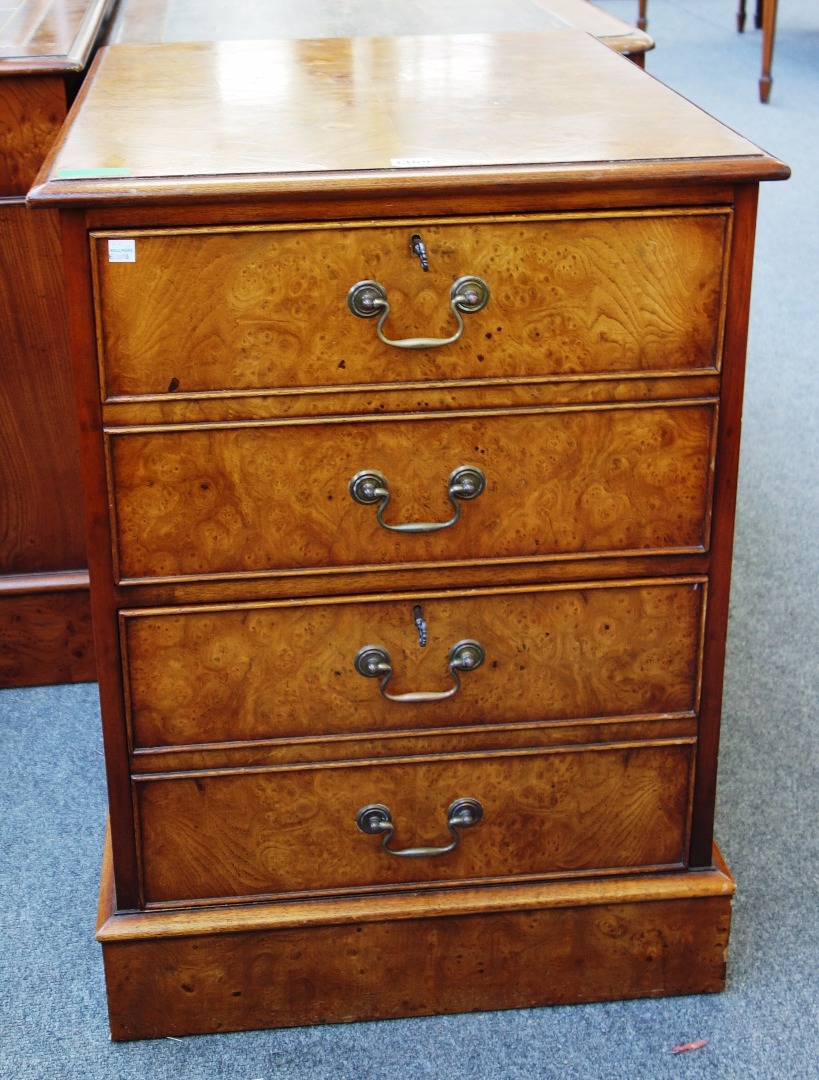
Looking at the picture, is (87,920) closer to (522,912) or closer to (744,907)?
(522,912)

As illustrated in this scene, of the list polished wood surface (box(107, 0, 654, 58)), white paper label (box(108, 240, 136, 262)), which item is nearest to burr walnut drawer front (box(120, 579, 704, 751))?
white paper label (box(108, 240, 136, 262))

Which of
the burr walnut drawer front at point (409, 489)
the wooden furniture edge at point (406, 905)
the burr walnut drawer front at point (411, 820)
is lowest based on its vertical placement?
the wooden furniture edge at point (406, 905)

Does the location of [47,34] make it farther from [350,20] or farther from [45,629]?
[45,629]

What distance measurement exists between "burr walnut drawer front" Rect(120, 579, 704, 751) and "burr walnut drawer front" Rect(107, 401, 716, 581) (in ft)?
0.18

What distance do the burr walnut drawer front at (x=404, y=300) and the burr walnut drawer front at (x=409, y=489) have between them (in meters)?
0.05

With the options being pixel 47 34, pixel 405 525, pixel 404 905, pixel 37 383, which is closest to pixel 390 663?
pixel 405 525

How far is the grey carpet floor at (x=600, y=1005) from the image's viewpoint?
56.8 inches

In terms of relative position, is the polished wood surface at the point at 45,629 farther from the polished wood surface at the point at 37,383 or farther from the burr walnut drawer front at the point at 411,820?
the burr walnut drawer front at the point at 411,820

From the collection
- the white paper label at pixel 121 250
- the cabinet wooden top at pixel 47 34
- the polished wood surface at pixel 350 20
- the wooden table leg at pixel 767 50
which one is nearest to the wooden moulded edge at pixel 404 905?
the white paper label at pixel 121 250

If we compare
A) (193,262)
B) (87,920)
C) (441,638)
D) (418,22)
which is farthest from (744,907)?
(418,22)

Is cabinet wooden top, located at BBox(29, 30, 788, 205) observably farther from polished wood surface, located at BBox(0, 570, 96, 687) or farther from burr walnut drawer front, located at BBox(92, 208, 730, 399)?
polished wood surface, located at BBox(0, 570, 96, 687)

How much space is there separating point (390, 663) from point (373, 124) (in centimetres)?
54

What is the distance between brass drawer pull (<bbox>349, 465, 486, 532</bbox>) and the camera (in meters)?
1.30

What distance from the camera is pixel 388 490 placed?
4.28 feet
